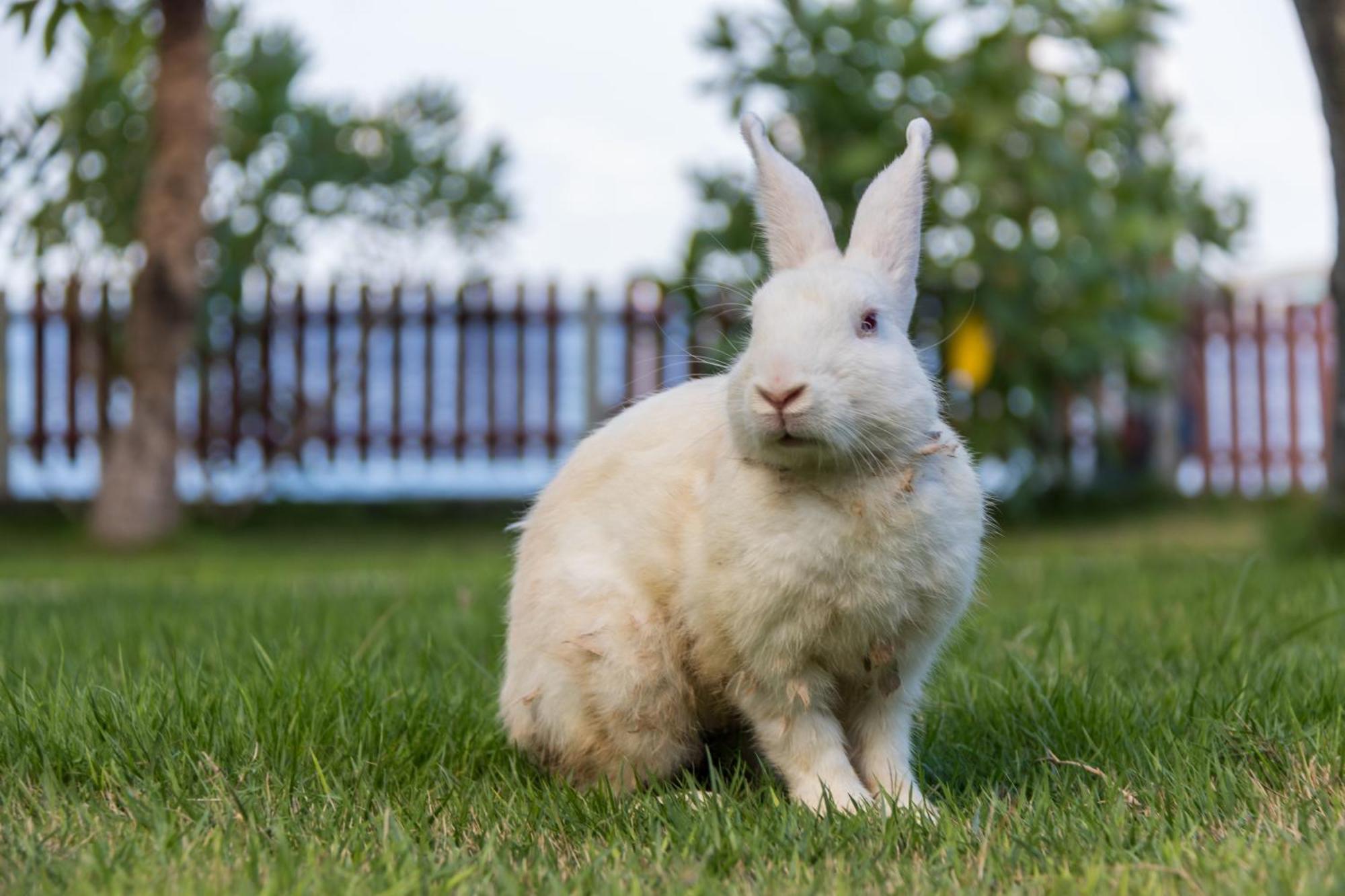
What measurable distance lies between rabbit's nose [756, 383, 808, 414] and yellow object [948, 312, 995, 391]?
770 centimetres

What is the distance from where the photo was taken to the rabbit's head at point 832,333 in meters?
2.04

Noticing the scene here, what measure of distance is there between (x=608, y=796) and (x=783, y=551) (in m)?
0.54

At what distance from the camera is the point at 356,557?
29.3 ft

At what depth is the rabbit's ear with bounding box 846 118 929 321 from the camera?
90.6 inches

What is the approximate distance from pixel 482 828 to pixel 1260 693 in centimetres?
159

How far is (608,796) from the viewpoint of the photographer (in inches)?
91.7

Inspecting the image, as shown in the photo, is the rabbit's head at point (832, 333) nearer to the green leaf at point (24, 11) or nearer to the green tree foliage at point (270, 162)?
the green leaf at point (24, 11)

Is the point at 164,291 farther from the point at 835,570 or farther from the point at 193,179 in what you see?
the point at 835,570

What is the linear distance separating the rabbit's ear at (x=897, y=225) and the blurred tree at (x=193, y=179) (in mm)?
6108

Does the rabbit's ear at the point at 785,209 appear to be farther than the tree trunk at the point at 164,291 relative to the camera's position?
No

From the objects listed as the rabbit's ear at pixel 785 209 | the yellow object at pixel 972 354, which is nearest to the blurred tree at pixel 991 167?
the yellow object at pixel 972 354

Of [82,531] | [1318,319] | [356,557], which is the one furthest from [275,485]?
[1318,319]

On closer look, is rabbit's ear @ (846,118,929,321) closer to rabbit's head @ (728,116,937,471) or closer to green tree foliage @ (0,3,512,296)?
rabbit's head @ (728,116,937,471)

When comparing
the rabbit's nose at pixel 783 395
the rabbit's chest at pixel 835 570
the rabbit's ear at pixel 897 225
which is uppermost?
the rabbit's ear at pixel 897 225
